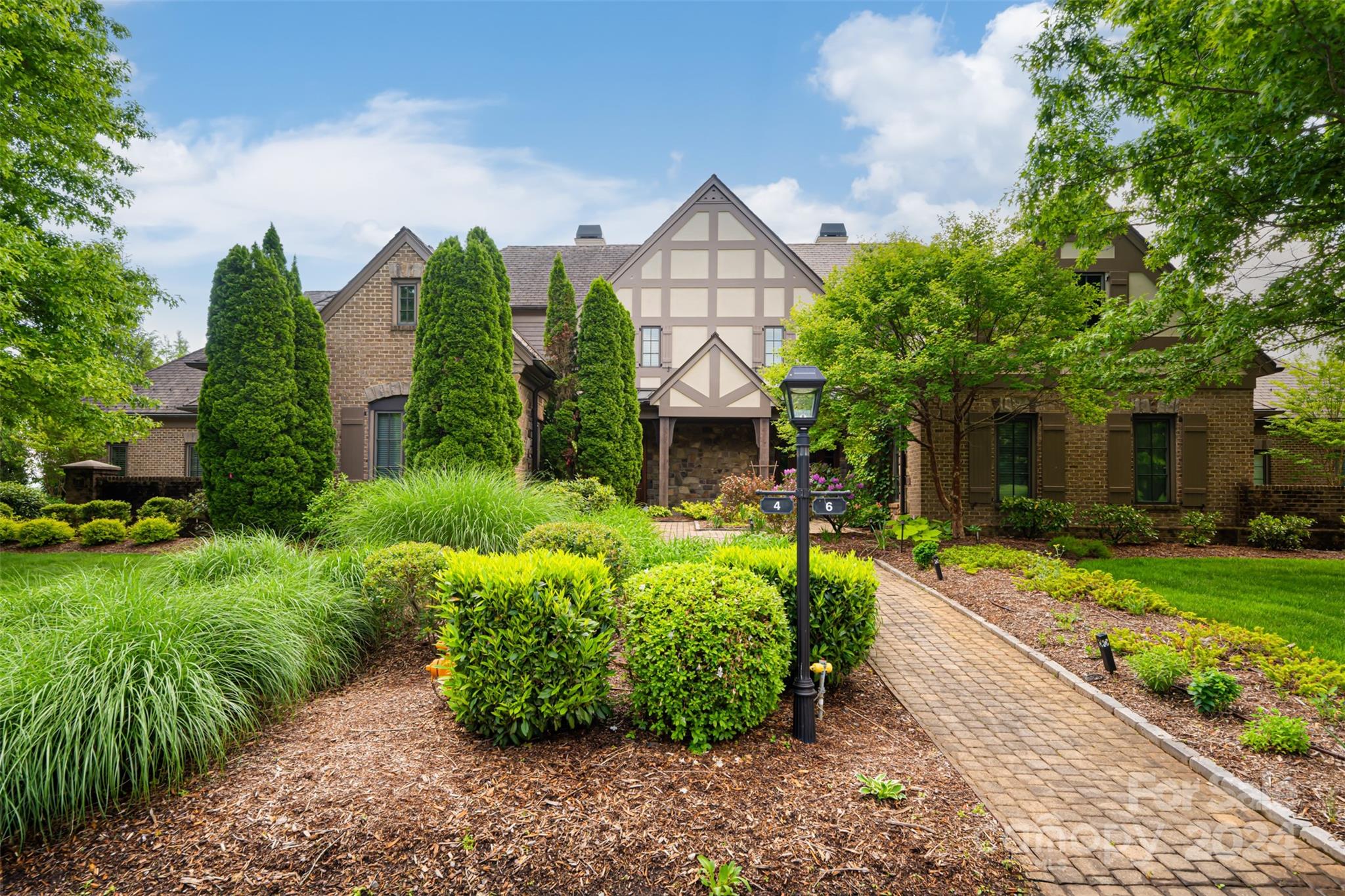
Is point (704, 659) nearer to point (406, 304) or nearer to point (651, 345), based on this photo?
point (406, 304)

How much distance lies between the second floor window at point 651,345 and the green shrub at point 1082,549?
1103 centimetres

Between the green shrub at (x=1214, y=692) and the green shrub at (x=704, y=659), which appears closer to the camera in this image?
the green shrub at (x=704, y=659)

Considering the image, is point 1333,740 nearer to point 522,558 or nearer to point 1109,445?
point 522,558

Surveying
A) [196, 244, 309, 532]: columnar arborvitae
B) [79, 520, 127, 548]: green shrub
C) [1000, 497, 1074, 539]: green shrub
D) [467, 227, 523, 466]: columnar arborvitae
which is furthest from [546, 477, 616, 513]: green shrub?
[79, 520, 127, 548]: green shrub

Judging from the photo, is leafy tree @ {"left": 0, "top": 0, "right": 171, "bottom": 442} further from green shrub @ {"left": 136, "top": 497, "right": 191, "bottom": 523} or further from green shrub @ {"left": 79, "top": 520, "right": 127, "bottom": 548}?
green shrub @ {"left": 136, "top": 497, "right": 191, "bottom": 523}

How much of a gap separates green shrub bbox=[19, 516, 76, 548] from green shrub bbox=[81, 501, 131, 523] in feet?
3.82

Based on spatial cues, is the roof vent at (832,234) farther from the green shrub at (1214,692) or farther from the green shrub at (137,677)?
the green shrub at (137,677)

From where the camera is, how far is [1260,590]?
8.23m

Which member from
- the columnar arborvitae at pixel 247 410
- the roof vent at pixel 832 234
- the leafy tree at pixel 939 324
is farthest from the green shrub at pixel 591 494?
the roof vent at pixel 832 234

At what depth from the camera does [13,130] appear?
9133mm

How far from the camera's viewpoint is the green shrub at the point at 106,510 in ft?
45.8

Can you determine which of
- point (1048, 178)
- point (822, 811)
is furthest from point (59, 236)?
→ point (1048, 178)

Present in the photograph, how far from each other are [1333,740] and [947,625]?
295 centimetres

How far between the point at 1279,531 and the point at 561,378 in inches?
580
